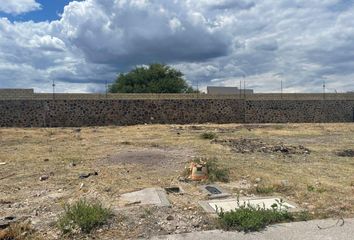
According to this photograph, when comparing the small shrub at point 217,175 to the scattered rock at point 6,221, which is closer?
the scattered rock at point 6,221

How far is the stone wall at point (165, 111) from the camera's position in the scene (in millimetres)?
27173

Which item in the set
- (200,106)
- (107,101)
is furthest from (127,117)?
(200,106)

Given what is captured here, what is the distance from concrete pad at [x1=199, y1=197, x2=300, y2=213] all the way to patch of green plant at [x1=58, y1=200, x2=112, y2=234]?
151 cm

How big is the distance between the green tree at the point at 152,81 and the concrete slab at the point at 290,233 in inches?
1463

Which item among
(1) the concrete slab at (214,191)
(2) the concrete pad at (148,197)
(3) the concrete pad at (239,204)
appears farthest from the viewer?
(1) the concrete slab at (214,191)

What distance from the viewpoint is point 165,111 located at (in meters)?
30.2

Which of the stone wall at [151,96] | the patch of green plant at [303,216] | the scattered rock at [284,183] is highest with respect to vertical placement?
the stone wall at [151,96]

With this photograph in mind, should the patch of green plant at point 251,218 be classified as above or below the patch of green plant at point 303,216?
above

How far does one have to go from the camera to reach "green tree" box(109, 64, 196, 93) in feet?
141

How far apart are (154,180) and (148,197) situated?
1.65m

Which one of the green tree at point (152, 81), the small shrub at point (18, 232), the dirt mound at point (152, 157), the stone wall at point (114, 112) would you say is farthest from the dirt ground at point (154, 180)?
the green tree at point (152, 81)

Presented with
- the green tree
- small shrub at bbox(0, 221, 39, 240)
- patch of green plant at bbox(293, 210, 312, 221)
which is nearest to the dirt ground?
small shrub at bbox(0, 221, 39, 240)

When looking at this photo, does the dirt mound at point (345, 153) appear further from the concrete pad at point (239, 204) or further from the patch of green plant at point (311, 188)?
the concrete pad at point (239, 204)

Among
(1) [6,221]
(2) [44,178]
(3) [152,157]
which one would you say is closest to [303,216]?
(1) [6,221]
